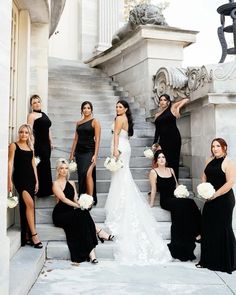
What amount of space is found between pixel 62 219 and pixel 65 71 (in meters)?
8.05

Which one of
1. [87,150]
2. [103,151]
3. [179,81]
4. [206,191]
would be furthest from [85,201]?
[179,81]

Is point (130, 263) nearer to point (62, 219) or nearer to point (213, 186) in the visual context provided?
point (62, 219)

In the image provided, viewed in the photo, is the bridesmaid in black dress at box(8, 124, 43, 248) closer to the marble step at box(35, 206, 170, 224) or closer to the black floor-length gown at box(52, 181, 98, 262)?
the black floor-length gown at box(52, 181, 98, 262)

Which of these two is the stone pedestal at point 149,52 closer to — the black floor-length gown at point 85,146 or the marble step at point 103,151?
the marble step at point 103,151

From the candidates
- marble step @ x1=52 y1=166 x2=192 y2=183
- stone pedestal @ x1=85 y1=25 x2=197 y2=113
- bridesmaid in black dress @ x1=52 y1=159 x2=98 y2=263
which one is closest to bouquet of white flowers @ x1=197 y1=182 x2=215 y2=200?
bridesmaid in black dress @ x1=52 y1=159 x2=98 y2=263

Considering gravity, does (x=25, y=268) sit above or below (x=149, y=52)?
below

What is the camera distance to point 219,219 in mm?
5480

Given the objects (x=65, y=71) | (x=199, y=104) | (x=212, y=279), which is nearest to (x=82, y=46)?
(x=65, y=71)

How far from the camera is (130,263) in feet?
17.9

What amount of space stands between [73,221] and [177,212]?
169 cm

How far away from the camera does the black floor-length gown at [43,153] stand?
263 inches

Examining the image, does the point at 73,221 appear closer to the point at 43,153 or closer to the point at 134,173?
the point at 43,153

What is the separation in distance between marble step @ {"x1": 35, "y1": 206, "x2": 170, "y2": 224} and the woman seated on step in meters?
0.38

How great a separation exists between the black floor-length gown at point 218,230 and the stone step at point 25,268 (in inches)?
90.2
